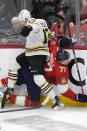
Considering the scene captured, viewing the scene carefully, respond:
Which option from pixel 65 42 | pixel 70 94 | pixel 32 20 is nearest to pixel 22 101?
pixel 70 94

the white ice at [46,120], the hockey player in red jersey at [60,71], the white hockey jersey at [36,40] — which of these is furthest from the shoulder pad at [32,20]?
the white ice at [46,120]

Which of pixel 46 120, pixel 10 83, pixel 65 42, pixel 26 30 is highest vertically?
pixel 26 30

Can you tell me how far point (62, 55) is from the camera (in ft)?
16.5

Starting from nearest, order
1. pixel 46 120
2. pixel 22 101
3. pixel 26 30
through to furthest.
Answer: pixel 46 120, pixel 26 30, pixel 22 101

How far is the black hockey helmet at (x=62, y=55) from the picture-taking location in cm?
504

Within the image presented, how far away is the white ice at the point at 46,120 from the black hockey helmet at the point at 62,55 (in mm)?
568

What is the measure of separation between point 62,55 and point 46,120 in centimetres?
93

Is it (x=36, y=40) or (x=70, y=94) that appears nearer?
(x=36, y=40)

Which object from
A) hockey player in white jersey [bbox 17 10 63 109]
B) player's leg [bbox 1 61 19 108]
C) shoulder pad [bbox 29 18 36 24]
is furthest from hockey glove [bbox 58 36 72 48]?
player's leg [bbox 1 61 19 108]

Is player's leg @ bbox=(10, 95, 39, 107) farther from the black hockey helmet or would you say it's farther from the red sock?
the black hockey helmet

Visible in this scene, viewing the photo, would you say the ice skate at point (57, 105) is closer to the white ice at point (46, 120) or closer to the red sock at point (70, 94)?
the white ice at point (46, 120)

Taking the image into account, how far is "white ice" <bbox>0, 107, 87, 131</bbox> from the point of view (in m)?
3.99

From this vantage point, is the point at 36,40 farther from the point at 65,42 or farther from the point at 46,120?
the point at 46,120

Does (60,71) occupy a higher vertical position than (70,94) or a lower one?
higher
